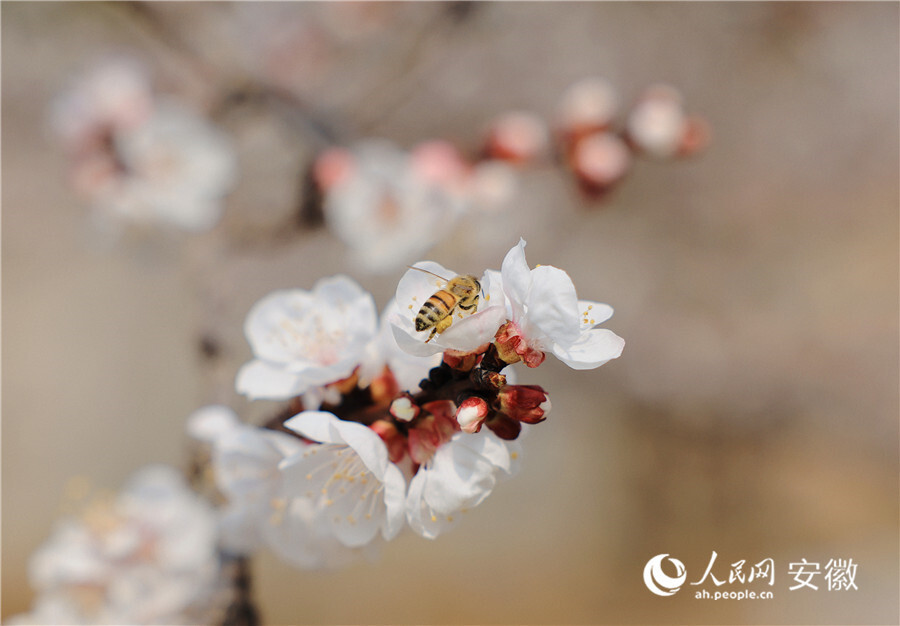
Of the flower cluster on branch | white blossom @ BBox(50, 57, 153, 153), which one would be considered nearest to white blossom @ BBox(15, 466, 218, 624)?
the flower cluster on branch

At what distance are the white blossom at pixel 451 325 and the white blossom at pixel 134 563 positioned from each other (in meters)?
0.88

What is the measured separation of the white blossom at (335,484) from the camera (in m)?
0.66

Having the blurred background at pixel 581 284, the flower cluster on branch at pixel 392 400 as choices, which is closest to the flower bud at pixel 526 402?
the flower cluster on branch at pixel 392 400

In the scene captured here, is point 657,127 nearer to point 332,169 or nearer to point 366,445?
point 332,169

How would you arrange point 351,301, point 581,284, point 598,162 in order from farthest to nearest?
point 581,284
point 598,162
point 351,301

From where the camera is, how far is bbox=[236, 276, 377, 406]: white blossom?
765 mm

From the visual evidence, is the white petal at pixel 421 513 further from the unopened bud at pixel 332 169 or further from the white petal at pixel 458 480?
the unopened bud at pixel 332 169

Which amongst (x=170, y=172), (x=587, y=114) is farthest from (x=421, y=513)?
(x=170, y=172)

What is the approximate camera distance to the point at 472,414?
592 millimetres

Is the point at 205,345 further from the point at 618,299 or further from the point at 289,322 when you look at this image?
the point at 618,299

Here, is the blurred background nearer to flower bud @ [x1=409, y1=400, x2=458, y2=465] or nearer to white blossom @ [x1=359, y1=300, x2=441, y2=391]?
white blossom @ [x1=359, y1=300, x2=441, y2=391]

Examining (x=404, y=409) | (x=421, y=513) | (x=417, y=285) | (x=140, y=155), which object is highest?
(x=140, y=155)

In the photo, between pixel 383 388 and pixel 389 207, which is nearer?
pixel 383 388

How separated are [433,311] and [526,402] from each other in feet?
0.47
